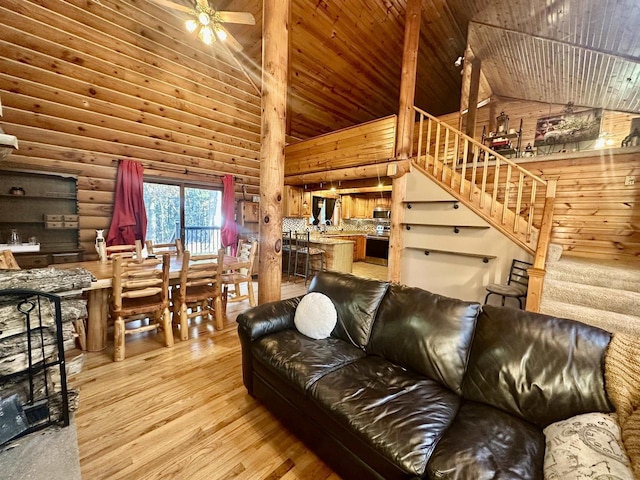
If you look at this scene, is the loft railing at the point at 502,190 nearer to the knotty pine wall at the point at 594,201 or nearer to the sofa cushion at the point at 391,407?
the knotty pine wall at the point at 594,201

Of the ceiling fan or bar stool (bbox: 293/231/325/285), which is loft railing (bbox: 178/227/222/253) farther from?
the ceiling fan

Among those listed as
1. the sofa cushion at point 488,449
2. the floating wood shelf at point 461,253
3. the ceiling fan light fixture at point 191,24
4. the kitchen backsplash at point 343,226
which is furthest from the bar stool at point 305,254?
the sofa cushion at point 488,449

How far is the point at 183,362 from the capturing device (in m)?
2.39

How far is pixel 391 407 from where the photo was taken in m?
1.28

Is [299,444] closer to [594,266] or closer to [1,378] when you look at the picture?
[1,378]

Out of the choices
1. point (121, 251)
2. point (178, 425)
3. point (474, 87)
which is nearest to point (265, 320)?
point (178, 425)

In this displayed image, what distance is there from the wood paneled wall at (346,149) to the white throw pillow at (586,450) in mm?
4007

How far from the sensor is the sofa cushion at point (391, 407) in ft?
3.53

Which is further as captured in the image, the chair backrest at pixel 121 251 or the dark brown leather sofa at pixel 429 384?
the chair backrest at pixel 121 251

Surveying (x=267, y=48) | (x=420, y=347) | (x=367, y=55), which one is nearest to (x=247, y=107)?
(x=367, y=55)

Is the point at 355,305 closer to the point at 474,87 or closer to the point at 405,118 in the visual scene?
the point at 405,118

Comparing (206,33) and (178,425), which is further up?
(206,33)

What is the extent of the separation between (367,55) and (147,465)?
6537 mm

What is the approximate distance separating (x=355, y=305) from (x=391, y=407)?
814 millimetres
